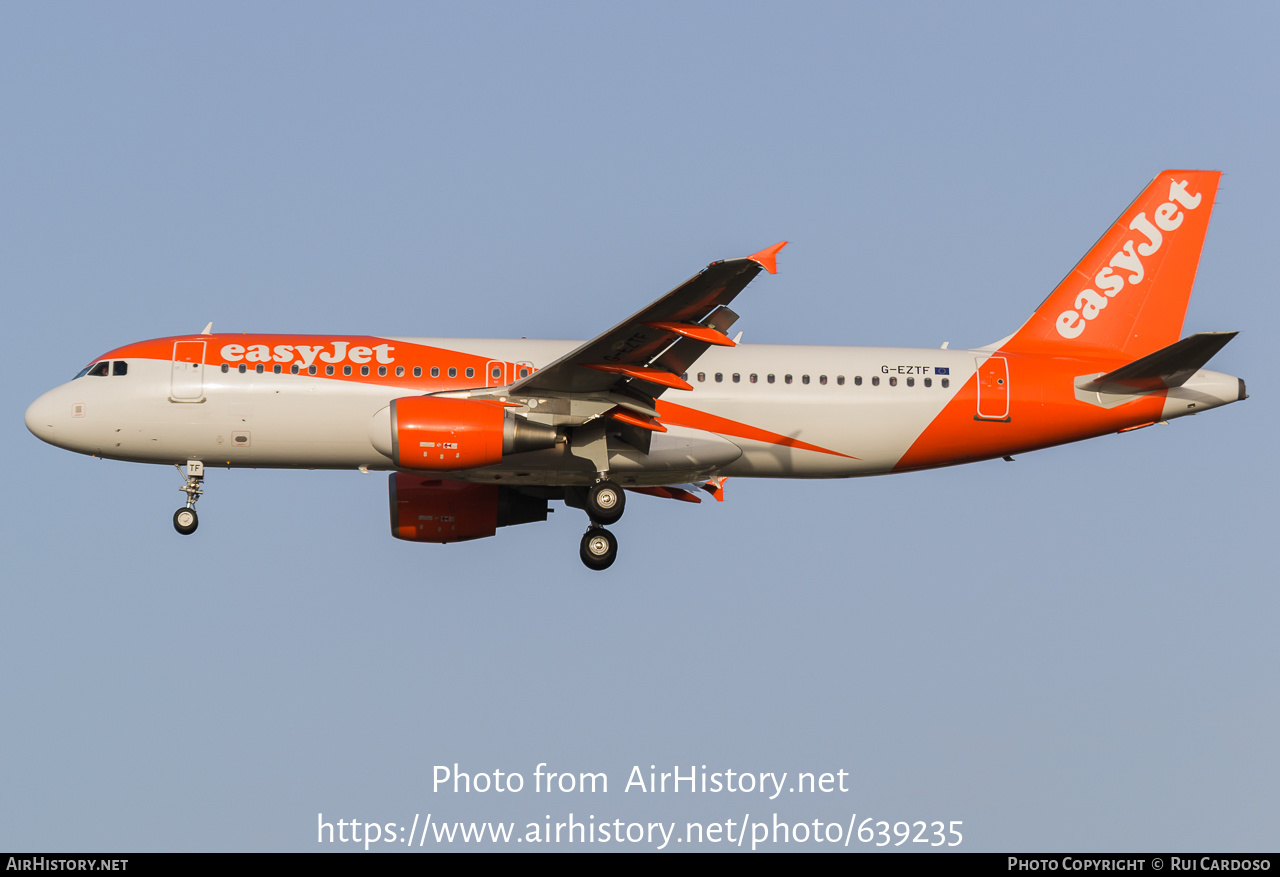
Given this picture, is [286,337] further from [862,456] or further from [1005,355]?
[1005,355]

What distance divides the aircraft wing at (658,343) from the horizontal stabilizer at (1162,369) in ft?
31.3

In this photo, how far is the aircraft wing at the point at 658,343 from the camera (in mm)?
26031

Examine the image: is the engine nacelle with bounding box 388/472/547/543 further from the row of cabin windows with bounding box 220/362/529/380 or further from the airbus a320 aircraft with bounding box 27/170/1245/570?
the row of cabin windows with bounding box 220/362/529/380

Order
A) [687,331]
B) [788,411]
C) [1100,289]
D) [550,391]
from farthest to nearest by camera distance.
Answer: [1100,289] < [788,411] < [550,391] < [687,331]

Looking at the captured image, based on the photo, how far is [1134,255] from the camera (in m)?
34.4

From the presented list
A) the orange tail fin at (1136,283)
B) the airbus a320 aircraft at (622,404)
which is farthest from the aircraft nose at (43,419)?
Answer: the orange tail fin at (1136,283)

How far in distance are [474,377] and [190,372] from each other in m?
6.19

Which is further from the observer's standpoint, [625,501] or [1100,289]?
[1100,289]

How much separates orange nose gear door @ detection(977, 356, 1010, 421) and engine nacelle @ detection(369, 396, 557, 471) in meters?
10.7

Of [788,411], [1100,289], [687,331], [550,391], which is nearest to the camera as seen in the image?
[687,331]

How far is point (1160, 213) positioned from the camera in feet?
113

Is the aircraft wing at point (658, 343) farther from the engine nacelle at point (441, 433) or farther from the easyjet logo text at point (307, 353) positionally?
the easyjet logo text at point (307, 353)

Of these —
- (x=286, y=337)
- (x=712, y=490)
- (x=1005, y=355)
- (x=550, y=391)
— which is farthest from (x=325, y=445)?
(x=1005, y=355)

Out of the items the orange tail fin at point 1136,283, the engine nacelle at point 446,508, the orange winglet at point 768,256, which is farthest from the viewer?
the engine nacelle at point 446,508
